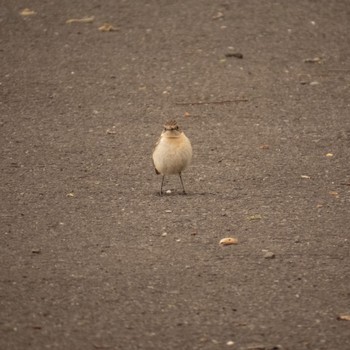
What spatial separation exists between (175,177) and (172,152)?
31.1 inches

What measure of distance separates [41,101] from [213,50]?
Answer: 8.09 feet

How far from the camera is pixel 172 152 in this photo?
24.0 feet

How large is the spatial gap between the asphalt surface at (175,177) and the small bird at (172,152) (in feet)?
0.87

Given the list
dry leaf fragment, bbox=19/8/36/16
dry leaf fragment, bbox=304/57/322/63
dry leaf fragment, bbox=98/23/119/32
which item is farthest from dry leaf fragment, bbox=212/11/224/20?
dry leaf fragment, bbox=19/8/36/16

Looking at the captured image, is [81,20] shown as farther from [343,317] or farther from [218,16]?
[343,317]

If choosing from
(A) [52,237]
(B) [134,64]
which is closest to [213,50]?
(B) [134,64]

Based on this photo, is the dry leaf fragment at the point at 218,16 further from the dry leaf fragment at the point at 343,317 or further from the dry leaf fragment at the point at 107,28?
the dry leaf fragment at the point at 343,317

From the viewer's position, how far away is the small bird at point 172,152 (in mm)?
7312

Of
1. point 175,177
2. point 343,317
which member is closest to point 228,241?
point 343,317

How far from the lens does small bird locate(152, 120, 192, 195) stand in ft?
24.0

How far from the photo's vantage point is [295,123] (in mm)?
9102

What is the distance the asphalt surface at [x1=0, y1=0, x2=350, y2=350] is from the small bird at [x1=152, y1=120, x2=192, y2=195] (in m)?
0.26

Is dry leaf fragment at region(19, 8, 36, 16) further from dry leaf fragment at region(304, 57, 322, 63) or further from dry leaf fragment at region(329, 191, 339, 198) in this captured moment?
dry leaf fragment at region(329, 191, 339, 198)

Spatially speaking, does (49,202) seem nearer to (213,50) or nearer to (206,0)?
(213,50)
